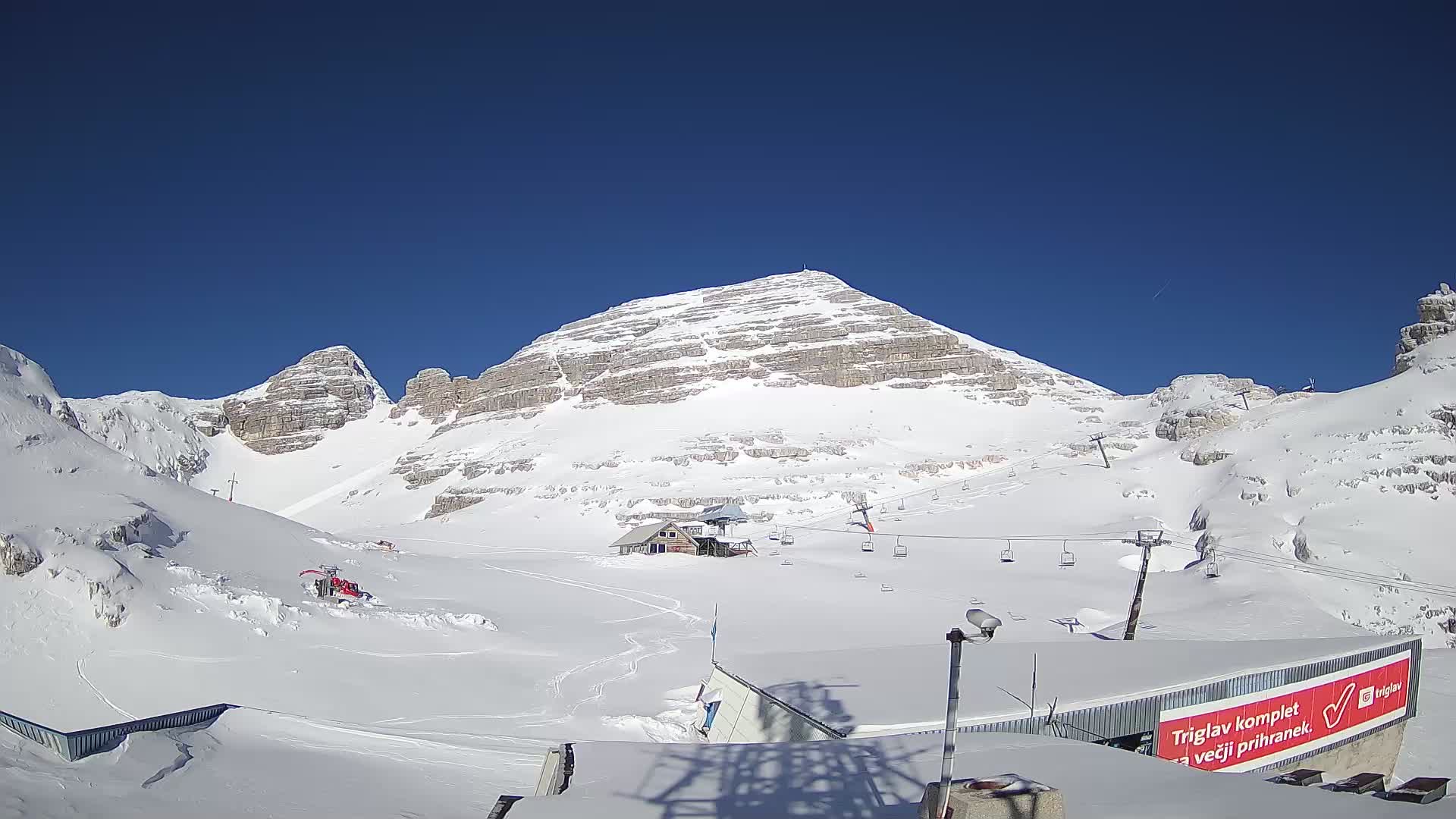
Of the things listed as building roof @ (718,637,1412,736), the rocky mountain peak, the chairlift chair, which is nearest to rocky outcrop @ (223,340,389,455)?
the rocky mountain peak

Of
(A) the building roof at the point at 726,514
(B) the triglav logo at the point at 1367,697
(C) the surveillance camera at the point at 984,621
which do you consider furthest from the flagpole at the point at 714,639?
(A) the building roof at the point at 726,514

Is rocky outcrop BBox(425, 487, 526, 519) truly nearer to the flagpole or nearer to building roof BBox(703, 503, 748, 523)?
building roof BBox(703, 503, 748, 523)

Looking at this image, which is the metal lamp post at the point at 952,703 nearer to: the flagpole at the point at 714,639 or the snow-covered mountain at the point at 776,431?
the flagpole at the point at 714,639

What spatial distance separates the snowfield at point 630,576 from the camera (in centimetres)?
1570

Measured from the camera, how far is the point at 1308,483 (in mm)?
40594

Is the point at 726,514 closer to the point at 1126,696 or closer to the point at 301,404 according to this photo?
the point at 1126,696

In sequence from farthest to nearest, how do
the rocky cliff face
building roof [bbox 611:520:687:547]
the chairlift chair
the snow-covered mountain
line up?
1. the rocky cliff face
2. building roof [bbox 611:520:687:547]
3. the snow-covered mountain
4. the chairlift chair

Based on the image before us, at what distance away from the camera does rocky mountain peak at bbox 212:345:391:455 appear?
145m

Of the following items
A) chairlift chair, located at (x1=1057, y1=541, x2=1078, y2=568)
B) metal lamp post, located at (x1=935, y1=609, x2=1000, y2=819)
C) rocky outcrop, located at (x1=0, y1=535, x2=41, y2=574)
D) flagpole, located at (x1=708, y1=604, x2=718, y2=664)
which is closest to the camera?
metal lamp post, located at (x1=935, y1=609, x2=1000, y2=819)

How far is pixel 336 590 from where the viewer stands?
963 inches

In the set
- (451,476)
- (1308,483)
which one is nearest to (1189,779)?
(1308,483)

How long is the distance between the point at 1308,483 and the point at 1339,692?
97.9 ft

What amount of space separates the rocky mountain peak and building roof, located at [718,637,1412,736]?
147232 mm

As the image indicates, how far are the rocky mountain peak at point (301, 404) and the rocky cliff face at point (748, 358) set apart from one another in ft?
44.7
